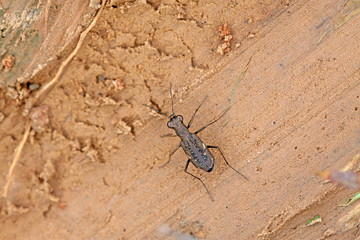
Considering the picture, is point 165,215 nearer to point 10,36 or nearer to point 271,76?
point 271,76

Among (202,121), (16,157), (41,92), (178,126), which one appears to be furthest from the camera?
(16,157)

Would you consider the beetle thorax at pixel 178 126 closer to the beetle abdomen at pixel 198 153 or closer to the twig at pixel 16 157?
the beetle abdomen at pixel 198 153

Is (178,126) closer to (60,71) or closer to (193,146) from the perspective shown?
(193,146)

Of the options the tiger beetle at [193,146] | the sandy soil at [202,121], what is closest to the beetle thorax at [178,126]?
the tiger beetle at [193,146]

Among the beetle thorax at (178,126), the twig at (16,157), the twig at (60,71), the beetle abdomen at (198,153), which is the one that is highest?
the twig at (60,71)

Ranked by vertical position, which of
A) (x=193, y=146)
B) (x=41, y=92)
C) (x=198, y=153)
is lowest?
(x=198, y=153)

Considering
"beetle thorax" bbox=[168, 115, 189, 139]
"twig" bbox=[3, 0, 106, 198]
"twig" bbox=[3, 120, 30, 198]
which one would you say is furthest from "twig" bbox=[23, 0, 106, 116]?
"beetle thorax" bbox=[168, 115, 189, 139]

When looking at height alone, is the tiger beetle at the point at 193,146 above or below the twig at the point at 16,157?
below

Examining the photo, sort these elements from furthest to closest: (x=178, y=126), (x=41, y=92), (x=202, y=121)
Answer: (x=41, y=92)
(x=202, y=121)
(x=178, y=126)

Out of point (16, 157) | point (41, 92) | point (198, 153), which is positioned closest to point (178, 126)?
point (198, 153)

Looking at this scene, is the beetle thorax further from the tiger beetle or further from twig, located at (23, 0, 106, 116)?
twig, located at (23, 0, 106, 116)
